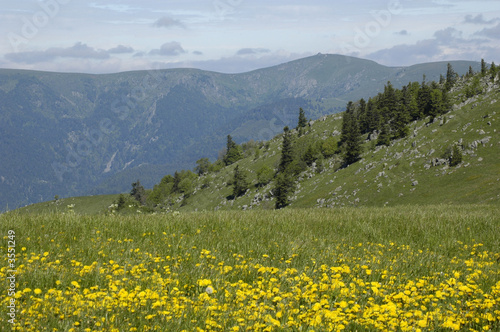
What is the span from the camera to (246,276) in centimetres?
575

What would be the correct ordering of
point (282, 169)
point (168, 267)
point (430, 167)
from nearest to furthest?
1. point (168, 267)
2. point (430, 167)
3. point (282, 169)

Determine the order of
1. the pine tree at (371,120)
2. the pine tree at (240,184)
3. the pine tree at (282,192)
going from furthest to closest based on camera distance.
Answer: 1. the pine tree at (240,184)
2. the pine tree at (371,120)
3. the pine tree at (282,192)

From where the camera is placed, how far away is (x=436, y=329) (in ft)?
12.9

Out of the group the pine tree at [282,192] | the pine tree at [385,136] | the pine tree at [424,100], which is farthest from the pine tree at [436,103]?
the pine tree at [282,192]

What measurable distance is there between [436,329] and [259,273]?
263 centimetres

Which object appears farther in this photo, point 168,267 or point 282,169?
point 282,169

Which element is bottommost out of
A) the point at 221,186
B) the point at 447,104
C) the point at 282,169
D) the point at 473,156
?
the point at 221,186

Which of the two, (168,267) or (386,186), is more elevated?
(168,267)

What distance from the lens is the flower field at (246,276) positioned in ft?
12.4

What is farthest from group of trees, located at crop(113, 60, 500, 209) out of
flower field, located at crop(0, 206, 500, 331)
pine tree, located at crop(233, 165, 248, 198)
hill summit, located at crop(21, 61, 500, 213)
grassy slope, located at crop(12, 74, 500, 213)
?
flower field, located at crop(0, 206, 500, 331)

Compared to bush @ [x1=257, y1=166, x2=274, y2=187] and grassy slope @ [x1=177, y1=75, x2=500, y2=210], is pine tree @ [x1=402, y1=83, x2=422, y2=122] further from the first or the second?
bush @ [x1=257, y1=166, x2=274, y2=187]

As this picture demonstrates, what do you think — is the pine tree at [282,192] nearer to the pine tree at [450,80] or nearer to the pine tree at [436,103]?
the pine tree at [436,103]

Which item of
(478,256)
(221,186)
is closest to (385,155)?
(221,186)

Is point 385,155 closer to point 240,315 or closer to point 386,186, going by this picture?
point 386,186
